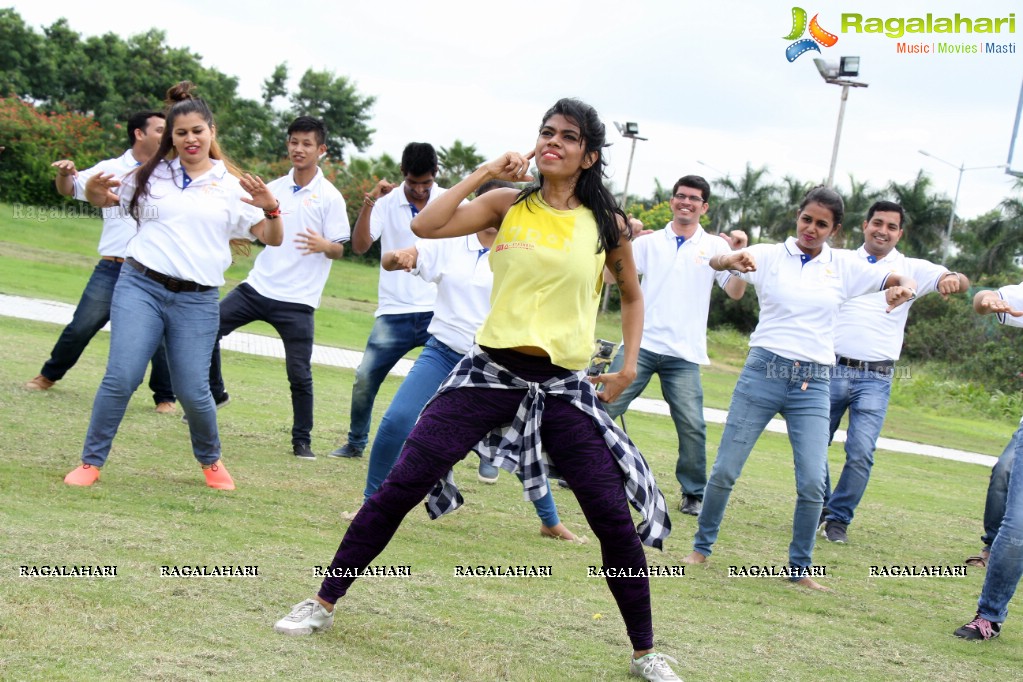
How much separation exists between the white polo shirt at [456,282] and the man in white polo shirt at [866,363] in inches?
124

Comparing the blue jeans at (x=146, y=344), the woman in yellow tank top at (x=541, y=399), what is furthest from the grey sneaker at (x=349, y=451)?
the woman in yellow tank top at (x=541, y=399)

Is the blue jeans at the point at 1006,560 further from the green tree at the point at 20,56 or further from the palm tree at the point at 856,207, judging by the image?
the green tree at the point at 20,56

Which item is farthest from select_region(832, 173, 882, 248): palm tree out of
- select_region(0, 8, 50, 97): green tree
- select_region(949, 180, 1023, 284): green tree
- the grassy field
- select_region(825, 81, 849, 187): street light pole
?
the grassy field

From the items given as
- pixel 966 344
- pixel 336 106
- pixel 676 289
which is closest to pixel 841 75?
pixel 966 344

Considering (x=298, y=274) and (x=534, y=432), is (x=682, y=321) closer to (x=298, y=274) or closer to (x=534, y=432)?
(x=298, y=274)

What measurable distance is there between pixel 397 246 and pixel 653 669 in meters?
4.81

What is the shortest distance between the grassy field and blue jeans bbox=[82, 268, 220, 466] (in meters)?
0.44

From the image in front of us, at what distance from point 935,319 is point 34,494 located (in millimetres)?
36388

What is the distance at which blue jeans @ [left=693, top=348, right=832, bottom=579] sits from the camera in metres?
6.74

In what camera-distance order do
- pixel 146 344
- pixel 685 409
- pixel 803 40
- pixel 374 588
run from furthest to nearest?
pixel 803 40
pixel 685 409
pixel 146 344
pixel 374 588

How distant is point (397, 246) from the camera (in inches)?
342

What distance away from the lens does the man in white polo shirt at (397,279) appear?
27.3 feet

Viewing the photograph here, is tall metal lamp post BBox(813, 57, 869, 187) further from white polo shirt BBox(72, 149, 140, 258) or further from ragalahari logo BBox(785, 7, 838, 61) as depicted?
white polo shirt BBox(72, 149, 140, 258)

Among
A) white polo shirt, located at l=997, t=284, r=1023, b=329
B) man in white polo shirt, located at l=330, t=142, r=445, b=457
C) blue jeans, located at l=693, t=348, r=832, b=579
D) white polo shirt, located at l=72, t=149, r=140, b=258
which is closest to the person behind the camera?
white polo shirt, located at l=997, t=284, r=1023, b=329
